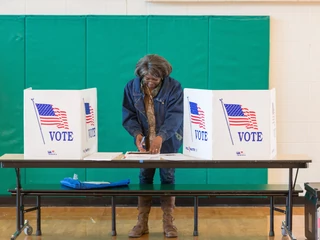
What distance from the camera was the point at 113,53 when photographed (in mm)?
5406

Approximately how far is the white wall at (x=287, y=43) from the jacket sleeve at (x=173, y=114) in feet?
4.32

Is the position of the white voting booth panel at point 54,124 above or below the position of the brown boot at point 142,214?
above

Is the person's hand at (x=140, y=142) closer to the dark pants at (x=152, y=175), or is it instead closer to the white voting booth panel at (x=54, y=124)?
the dark pants at (x=152, y=175)

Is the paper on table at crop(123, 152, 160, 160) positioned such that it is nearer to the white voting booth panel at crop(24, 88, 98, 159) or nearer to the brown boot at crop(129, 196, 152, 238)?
the white voting booth panel at crop(24, 88, 98, 159)

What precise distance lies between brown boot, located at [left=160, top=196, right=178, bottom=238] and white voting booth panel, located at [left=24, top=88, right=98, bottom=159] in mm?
783

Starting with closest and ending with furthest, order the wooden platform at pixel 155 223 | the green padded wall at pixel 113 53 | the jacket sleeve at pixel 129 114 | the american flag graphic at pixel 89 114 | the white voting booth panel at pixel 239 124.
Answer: the white voting booth panel at pixel 239 124 < the american flag graphic at pixel 89 114 < the jacket sleeve at pixel 129 114 < the wooden platform at pixel 155 223 < the green padded wall at pixel 113 53

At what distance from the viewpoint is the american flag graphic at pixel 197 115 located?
12.8ft

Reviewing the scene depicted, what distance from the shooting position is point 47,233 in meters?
4.54

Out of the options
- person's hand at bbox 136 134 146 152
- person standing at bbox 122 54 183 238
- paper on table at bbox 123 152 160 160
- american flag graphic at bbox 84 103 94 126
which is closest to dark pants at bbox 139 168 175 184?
person standing at bbox 122 54 183 238

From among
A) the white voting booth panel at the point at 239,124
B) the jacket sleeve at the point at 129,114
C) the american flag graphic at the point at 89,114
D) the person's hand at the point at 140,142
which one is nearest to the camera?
the white voting booth panel at the point at 239,124

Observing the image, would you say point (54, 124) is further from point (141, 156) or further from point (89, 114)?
point (141, 156)

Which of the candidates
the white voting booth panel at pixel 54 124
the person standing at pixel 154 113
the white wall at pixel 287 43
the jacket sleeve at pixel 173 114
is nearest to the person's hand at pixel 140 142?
the person standing at pixel 154 113

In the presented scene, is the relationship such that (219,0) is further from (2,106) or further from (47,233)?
(47,233)

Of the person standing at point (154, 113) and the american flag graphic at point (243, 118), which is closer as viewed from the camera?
the american flag graphic at point (243, 118)
